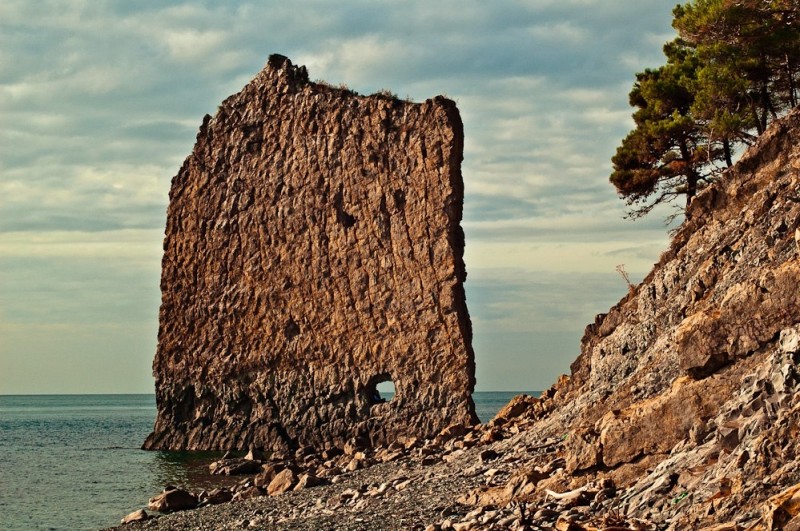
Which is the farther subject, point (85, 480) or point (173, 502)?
point (85, 480)

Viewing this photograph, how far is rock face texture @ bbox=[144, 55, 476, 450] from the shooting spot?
35250 millimetres

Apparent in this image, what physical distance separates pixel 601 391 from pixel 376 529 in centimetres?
604

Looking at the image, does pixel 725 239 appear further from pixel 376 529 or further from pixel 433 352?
pixel 433 352

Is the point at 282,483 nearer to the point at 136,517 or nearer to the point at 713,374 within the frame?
the point at 136,517

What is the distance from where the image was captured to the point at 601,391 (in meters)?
18.9

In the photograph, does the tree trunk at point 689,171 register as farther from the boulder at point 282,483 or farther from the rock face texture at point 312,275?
the boulder at point 282,483

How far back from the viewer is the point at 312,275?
37688 millimetres

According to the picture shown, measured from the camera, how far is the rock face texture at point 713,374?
33.4 feet

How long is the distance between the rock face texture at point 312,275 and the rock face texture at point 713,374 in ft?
48.0

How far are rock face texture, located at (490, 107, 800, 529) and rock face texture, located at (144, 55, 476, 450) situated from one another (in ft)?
48.0

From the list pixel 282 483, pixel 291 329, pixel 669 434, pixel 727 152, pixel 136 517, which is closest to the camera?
pixel 669 434

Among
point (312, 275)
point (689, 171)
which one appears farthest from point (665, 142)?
point (312, 275)

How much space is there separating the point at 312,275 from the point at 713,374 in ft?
83.1

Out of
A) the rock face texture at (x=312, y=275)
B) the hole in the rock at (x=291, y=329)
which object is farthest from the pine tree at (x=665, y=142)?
the hole in the rock at (x=291, y=329)
